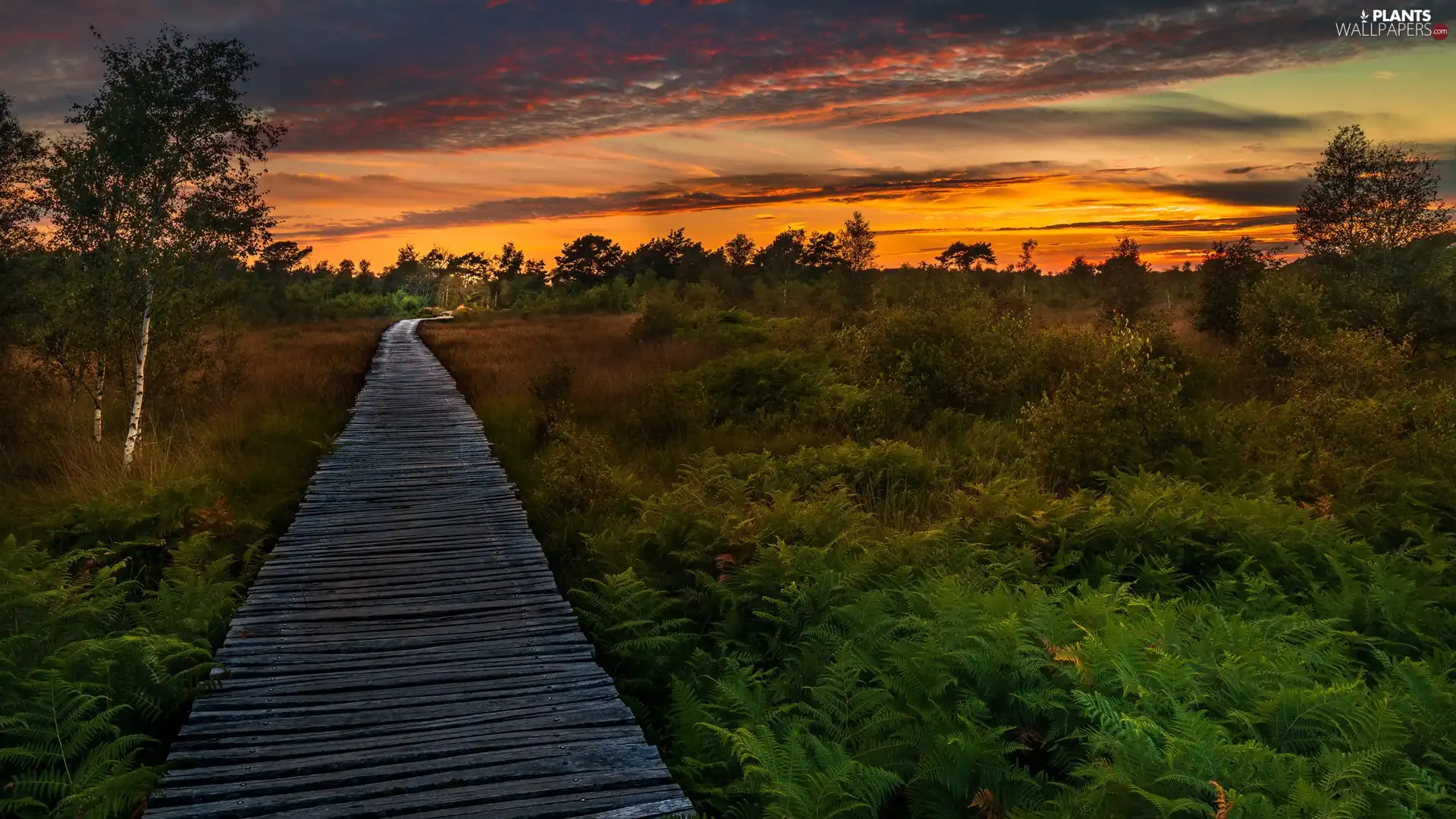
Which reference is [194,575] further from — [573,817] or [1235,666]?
[1235,666]

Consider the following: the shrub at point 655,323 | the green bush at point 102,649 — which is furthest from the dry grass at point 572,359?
the green bush at point 102,649

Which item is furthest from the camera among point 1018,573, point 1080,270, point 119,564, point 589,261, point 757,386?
point 589,261

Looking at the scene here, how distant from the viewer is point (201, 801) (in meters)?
3.51

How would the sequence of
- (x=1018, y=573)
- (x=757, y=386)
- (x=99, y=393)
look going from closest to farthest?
(x=1018, y=573)
(x=99, y=393)
(x=757, y=386)

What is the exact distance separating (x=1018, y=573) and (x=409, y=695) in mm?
4609

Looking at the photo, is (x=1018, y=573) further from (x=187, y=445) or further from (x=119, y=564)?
(x=187, y=445)

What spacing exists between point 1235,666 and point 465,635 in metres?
4.74

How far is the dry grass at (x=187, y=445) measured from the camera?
8.47 meters

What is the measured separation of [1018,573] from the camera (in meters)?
6.19

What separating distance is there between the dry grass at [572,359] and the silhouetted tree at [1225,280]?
14.0 metres

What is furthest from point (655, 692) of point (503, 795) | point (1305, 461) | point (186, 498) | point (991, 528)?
point (1305, 461)

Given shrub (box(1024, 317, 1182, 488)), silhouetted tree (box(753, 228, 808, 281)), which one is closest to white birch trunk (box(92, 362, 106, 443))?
shrub (box(1024, 317, 1182, 488))

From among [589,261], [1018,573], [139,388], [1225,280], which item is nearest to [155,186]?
[139,388]

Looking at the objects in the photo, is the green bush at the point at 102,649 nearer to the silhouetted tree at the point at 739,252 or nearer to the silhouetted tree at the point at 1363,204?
the silhouetted tree at the point at 1363,204
